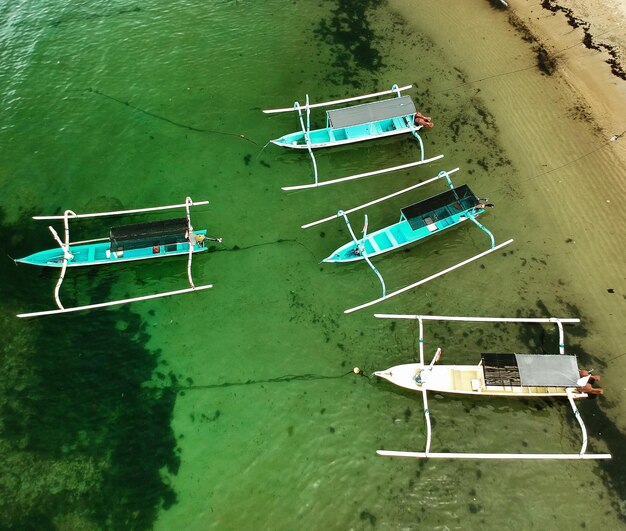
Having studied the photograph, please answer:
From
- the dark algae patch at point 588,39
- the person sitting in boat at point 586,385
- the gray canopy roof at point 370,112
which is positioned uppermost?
the dark algae patch at point 588,39

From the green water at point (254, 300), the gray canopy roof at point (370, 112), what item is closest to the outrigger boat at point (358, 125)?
the gray canopy roof at point (370, 112)

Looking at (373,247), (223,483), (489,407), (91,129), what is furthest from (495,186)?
(91,129)

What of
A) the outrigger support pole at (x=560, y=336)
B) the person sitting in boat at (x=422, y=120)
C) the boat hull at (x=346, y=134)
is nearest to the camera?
the outrigger support pole at (x=560, y=336)

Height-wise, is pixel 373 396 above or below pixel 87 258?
below

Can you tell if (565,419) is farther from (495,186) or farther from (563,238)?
(495,186)

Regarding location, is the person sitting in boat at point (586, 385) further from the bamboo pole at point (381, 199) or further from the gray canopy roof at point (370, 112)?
the gray canopy roof at point (370, 112)

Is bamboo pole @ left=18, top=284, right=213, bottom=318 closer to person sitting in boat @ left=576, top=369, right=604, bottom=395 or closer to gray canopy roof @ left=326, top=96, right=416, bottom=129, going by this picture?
gray canopy roof @ left=326, top=96, right=416, bottom=129

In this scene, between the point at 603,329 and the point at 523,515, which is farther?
the point at 603,329
